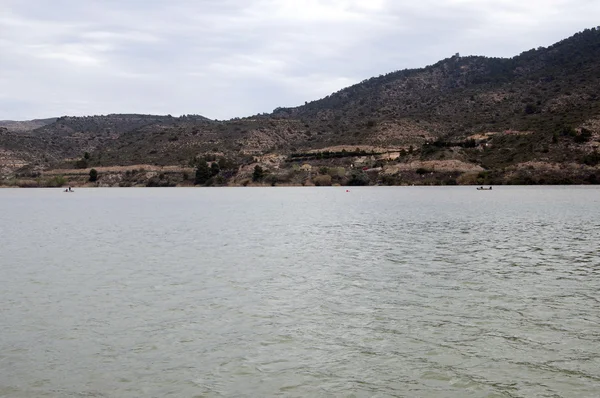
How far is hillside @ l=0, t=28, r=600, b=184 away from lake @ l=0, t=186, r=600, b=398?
79.1 m

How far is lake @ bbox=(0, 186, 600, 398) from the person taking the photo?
38.1ft

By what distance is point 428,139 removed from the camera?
460 feet

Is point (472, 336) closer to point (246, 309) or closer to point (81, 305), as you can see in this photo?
point (246, 309)

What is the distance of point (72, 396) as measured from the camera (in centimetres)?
1083

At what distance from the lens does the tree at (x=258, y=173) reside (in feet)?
436

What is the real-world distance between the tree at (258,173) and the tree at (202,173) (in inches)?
421

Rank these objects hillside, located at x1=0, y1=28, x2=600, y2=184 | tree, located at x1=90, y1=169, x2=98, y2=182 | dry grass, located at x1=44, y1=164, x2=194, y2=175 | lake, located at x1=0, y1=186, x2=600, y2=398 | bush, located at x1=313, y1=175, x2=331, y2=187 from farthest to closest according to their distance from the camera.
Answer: dry grass, located at x1=44, y1=164, x2=194, y2=175
tree, located at x1=90, y1=169, x2=98, y2=182
bush, located at x1=313, y1=175, x2=331, y2=187
hillside, located at x1=0, y1=28, x2=600, y2=184
lake, located at x1=0, y1=186, x2=600, y2=398

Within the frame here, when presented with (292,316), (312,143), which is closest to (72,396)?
(292,316)

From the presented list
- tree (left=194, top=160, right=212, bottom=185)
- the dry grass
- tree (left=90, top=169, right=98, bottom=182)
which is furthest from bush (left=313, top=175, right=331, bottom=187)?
tree (left=90, top=169, right=98, bottom=182)

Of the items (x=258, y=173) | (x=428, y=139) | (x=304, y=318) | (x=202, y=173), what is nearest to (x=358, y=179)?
(x=258, y=173)

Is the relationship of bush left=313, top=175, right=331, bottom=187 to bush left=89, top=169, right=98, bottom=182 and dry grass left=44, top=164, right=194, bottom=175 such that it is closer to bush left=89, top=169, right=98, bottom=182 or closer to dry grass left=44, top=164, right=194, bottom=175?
dry grass left=44, top=164, right=194, bottom=175

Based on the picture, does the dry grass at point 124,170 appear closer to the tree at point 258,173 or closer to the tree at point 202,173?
the tree at point 202,173

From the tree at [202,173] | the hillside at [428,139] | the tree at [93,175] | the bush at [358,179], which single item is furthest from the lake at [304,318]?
the tree at [93,175]

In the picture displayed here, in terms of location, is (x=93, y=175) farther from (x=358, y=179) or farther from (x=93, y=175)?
(x=358, y=179)
